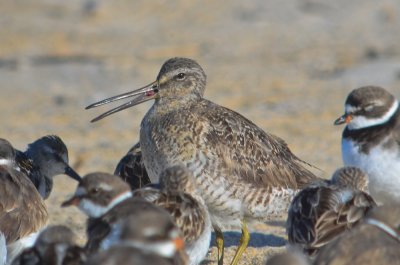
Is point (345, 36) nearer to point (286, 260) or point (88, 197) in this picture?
point (88, 197)

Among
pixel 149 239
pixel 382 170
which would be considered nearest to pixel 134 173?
pixel 382 170

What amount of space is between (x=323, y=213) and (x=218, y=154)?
174 cm

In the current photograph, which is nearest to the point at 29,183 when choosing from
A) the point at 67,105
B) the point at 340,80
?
the point at 67,105

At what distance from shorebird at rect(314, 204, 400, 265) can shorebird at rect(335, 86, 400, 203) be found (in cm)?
231

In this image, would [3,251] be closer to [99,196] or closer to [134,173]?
[99,196]

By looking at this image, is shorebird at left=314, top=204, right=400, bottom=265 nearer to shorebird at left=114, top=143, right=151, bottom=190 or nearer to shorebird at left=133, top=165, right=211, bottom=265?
shorebird at left=133, top=165, right=211, bottom=265

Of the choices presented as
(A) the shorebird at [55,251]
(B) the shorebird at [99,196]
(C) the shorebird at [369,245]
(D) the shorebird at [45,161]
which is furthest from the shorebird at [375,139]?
(A) the shorebird at [55,251]

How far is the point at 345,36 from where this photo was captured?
72.2 feet

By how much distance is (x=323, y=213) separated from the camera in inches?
305

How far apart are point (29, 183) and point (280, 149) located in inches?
Answer: 95.4

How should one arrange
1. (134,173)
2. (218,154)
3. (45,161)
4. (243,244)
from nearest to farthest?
(218,154) < (243,244) < (134,173) < (45,161)

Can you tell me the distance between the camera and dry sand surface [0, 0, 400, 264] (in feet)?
49.7

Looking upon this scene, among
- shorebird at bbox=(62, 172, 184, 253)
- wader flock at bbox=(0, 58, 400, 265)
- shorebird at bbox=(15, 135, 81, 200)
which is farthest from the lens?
shorebird at bbox=(15, 135, 81, 200)

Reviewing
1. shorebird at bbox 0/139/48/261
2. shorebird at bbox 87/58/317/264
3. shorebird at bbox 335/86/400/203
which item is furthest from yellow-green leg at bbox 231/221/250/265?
shorebird at bbox 0/139/48/261
